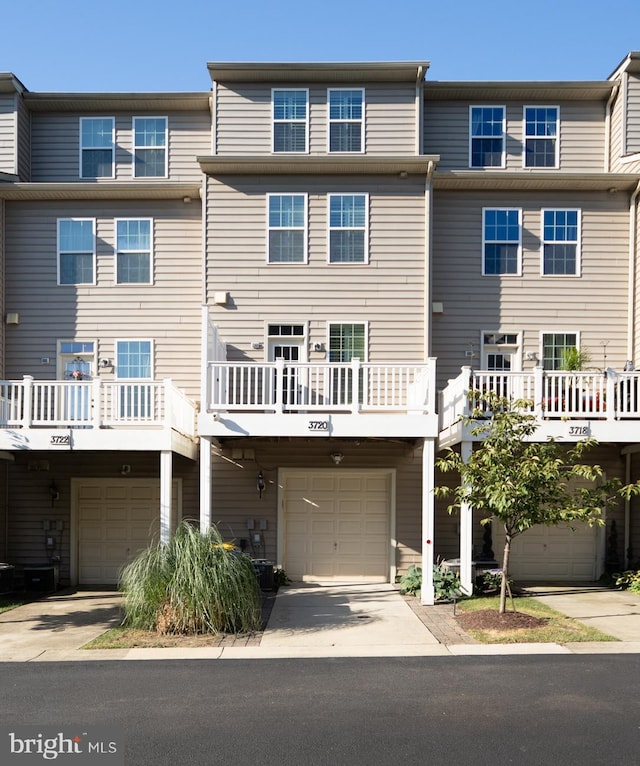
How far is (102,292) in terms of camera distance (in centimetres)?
1464

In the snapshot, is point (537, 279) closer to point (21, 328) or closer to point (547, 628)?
point (547, 628)

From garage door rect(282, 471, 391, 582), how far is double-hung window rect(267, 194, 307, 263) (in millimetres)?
4441

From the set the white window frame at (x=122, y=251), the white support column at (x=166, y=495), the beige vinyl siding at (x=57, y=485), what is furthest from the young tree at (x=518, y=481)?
the white window frame at (x=122, y=251)

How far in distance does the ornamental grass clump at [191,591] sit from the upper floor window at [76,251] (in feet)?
23.2

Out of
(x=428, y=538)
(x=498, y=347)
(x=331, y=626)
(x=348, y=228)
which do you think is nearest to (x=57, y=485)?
(x=331, y=626)

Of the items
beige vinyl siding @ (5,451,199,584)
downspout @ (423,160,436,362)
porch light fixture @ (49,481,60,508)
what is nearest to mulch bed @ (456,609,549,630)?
downspout @ (423,160,436,362)

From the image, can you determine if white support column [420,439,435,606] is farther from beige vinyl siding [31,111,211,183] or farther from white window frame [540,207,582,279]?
beige vinyl siding [31,111,211,183]

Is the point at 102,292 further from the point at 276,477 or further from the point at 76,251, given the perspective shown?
the point at 276,477

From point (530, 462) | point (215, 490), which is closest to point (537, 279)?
point (530, 462)

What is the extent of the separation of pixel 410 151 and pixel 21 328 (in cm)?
873

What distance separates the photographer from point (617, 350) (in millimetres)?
14305

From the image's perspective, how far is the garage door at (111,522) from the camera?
14.5m

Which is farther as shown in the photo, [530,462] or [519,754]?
[530,462]

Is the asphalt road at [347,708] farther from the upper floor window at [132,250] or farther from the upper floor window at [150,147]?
the upper floor window at [150,147]
